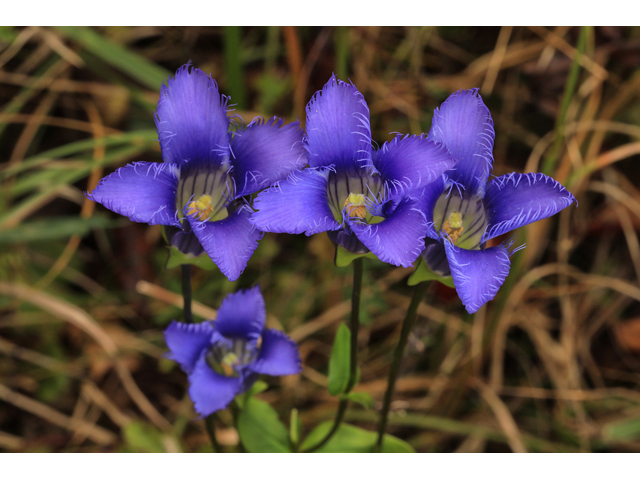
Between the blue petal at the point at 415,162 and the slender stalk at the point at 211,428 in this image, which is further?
the slender stalk at the point at 211,428

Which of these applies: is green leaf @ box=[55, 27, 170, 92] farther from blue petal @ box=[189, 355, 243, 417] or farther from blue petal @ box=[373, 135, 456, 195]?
blue petal @ box=[373, 135, 456, 195]

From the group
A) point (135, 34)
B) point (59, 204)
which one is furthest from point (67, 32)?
point (59, 204)

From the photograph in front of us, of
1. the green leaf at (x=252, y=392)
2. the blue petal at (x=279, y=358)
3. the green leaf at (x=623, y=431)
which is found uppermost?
the blue petal at (x=279, y=358)

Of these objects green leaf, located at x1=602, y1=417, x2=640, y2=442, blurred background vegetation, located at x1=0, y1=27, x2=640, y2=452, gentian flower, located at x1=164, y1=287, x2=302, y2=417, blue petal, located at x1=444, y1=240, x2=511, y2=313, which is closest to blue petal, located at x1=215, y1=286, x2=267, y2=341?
gentian flower, located at x1=164, y1=287, x2=302, y2=417

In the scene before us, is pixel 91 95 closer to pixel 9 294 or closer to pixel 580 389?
pixel 9 294

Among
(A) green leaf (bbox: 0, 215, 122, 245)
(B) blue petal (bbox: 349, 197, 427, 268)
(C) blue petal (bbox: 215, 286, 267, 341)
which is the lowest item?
(A) green leaf (bbox: 0, 215, 122, 245)

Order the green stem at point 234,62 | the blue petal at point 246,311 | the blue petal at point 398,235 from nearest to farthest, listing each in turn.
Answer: the blue petal at point 398,235, the blue petal at point 246,311, the green stem at point 234,62

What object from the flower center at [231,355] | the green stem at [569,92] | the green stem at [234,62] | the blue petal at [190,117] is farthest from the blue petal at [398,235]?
the green stem at [234,62]

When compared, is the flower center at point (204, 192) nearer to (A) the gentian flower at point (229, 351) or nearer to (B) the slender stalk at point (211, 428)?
(A) the gentian flower at point (229, 351)
